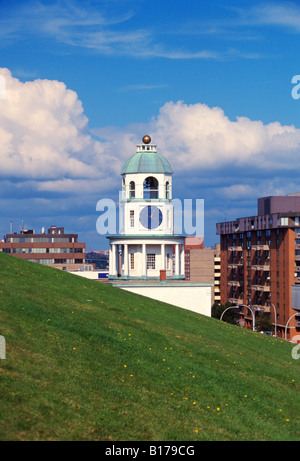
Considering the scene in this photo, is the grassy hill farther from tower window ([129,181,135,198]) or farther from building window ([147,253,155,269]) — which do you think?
tower window ([129,181,135,198])

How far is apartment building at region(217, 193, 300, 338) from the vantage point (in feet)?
493

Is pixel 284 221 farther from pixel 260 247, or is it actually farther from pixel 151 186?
pixel 151 186

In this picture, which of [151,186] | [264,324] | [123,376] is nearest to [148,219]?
[151,186]

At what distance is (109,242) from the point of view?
67500mm

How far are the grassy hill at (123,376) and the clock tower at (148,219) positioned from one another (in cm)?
2654

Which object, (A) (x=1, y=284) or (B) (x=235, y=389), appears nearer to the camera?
(B) (x=235, y=389)

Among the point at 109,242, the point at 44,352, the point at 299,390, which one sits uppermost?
the point at 109,242

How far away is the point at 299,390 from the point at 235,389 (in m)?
4.56

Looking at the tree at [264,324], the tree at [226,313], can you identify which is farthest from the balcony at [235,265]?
the tree at [264,324]

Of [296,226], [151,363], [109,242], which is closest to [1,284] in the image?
[151,363]

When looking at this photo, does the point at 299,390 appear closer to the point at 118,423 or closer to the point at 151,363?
the point at 151,363

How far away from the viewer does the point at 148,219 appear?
65875 millimetres

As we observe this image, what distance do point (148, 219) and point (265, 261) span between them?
322ft

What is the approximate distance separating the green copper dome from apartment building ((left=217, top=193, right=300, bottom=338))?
77219mm
